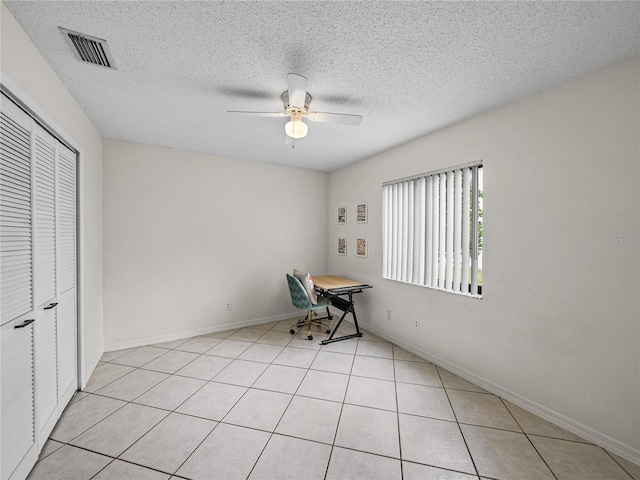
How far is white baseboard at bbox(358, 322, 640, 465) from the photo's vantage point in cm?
164

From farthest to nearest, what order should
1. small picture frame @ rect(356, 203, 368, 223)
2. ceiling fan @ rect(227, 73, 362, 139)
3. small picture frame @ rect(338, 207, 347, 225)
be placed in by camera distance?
small picture frame @ rect(338, 207, 347, 225)
small picture frame @ rect(356, 203, 368, 223)
ceiling fan @ rect(227, 73, 362, 139)

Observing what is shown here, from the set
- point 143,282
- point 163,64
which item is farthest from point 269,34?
point 143,282

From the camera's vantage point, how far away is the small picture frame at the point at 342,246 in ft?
14.1

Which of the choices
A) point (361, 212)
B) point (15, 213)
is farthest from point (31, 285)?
point (361, 212)

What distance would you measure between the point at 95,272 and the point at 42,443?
1542 mm

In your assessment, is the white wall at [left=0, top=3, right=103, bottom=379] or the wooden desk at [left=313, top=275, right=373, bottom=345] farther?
the wooden desk at [left=313, top=275, right=373, bottom=345]

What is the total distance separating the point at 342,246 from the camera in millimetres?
4363

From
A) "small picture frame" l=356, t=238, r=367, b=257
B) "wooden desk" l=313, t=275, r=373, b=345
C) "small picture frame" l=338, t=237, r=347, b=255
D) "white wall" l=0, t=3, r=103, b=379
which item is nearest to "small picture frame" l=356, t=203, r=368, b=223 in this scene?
"small picture frame" l=356, t=238, r=367, b=257

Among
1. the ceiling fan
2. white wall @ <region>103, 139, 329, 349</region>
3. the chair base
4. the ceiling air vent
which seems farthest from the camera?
the chair base

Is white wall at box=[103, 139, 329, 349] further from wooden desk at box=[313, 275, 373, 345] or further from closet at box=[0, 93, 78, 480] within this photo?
closet at box=[0, 93, 78, 480]

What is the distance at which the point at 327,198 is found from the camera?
469 centimetres

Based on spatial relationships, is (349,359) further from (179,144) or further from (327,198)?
(179,144)

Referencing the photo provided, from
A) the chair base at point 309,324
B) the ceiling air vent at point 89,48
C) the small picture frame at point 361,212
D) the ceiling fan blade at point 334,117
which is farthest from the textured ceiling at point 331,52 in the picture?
the chair base at point 309,324

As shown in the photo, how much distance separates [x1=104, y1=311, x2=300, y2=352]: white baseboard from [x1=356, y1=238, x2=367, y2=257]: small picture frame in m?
1.48
